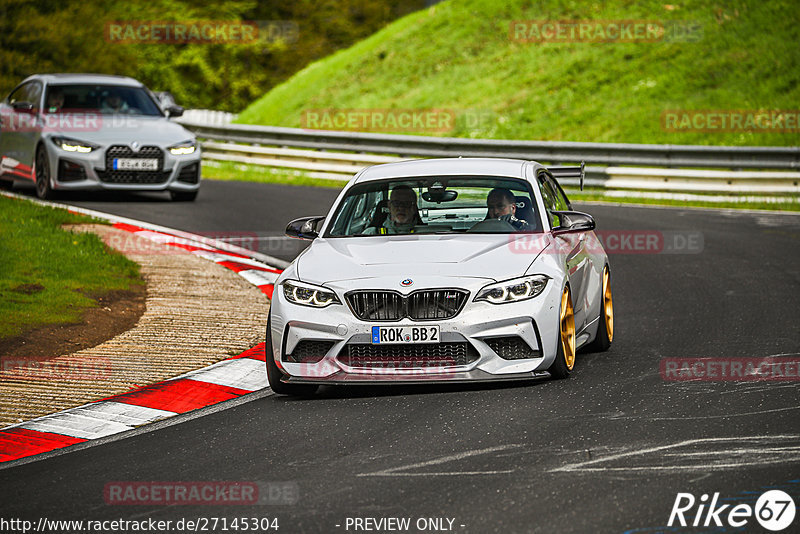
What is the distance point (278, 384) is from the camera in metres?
7.98

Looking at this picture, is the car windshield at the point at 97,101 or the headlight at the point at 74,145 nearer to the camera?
the headlight at the point at 74,145

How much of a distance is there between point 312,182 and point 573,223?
16837 mm

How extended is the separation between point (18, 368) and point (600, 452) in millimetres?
4365

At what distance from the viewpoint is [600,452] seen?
6168 millimetres

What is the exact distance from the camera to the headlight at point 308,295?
7.74 metres

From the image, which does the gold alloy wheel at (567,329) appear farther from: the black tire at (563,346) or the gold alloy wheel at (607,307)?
the gold alloy wheel at (607,307)

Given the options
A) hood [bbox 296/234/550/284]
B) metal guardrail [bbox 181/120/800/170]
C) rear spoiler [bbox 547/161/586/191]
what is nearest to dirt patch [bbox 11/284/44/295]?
hood [bbox 296/234/550/284]

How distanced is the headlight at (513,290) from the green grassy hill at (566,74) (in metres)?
19.6

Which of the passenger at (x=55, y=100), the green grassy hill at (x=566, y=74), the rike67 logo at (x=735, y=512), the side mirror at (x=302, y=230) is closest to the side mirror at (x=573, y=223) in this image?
the side mirror at (x=302, y=230)

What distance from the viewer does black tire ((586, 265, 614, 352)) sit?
910 centimetres

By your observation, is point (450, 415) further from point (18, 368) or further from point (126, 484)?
point (18, 368)

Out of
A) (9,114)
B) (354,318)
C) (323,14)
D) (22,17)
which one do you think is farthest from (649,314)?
(323,14)

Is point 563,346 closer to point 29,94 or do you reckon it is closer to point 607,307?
point 607,307

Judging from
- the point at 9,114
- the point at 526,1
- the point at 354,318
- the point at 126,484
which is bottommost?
the point at 126,484
